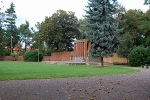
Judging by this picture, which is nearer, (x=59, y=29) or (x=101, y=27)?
(x=101, y=27)

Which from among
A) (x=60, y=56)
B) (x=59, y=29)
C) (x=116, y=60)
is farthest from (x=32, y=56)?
(x=116, y=60)

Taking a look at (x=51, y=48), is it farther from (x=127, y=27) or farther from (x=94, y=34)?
(x=94, y=34)

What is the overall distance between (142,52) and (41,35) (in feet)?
79.2

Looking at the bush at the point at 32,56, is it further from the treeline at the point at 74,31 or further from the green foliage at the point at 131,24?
the green foliage at the point at 131,24

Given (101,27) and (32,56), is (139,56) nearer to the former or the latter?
(101,27)

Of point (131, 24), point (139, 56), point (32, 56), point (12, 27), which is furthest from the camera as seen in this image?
point (12, 27)

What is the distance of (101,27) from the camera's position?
29234 mm

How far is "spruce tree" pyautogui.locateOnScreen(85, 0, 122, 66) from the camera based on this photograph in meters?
29.3

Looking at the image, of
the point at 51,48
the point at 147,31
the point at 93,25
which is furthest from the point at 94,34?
the point at 51,48

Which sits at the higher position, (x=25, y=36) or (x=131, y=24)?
(x=25, y=36)

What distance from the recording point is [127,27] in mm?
43188

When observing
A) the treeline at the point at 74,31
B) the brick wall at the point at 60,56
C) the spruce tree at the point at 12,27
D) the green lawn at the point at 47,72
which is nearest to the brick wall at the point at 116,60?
the treeline at the point at 74,31

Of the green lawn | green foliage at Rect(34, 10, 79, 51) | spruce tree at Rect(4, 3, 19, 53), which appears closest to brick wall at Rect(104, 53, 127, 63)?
green foliage at Rect(34, 10, 79, 51)

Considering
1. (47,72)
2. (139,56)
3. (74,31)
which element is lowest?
(47,72)
